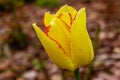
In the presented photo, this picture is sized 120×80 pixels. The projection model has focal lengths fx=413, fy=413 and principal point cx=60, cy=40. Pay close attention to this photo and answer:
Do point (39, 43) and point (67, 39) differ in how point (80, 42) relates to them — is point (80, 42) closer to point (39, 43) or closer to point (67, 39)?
point (67, 39)

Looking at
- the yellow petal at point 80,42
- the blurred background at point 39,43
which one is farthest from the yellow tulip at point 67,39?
the blurred background at point 39,43

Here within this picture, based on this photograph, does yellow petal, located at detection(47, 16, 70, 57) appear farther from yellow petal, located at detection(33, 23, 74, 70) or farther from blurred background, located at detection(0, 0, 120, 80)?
blurred background, located at detection(0, 0, 120, 80)

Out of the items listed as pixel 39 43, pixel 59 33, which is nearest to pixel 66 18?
pixel 59 33

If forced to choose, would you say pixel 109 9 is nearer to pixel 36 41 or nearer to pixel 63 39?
pixel 36 41

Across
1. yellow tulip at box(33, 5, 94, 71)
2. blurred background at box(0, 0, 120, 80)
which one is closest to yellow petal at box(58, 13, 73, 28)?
yellow tulip at box(33, 5, 94, 71)

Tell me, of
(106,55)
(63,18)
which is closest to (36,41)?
(106,55)

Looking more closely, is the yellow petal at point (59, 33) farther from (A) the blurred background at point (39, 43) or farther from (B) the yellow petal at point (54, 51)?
(A) the blurred background at point (39, 43)
